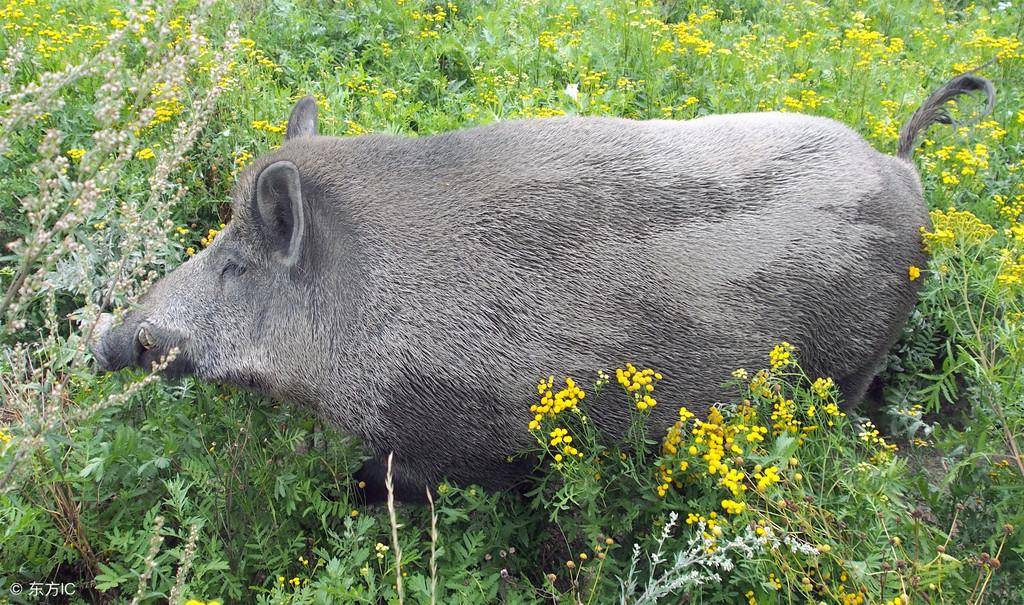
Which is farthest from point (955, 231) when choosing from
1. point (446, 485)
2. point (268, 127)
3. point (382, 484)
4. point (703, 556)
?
point (268, 127)

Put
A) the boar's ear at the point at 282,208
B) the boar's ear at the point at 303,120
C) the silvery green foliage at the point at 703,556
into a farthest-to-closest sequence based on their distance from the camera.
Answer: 1. the boar's ear at the point at 303,120
2. the boar's ear at the point at 282,208
3. the silvery green foliage at the point at 703,556

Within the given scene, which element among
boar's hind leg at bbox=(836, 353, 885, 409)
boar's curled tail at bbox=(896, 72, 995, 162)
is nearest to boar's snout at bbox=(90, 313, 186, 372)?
boar's hind leg at bbox=(836, 353, 885, 409)

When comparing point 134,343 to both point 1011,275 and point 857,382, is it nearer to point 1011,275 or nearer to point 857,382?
point 857,382

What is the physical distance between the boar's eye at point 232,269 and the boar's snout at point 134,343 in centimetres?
31

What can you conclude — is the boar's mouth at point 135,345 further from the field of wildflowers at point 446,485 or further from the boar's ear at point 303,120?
the boar's ear at point 303,120

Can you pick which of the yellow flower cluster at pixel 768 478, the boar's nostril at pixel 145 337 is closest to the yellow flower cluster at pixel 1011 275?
the yellow flower cluster at pixel 768 478

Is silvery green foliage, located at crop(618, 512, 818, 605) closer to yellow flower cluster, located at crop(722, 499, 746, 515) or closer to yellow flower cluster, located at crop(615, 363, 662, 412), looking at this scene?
yellow flower cluster, located at crop(722, 499, 746, 515)

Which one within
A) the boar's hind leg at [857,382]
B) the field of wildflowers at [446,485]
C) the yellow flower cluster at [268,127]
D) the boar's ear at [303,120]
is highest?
the boar's ear at [303,120]

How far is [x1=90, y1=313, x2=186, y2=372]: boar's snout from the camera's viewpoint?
125 inches

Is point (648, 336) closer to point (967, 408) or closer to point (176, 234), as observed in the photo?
point (967, 408)

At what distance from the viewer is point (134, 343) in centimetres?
318

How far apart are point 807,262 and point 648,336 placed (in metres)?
0.75

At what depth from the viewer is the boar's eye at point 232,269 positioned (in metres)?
3.23

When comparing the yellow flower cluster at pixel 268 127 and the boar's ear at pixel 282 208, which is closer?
the boar's ear at pixel 282 208
